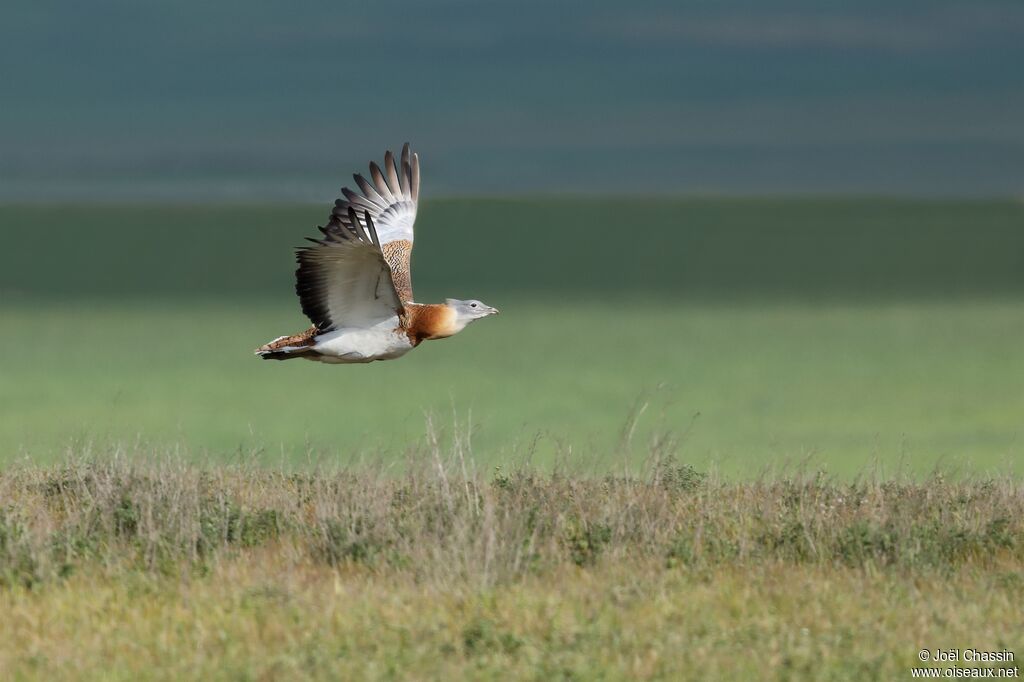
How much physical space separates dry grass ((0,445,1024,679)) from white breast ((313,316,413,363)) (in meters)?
1.02

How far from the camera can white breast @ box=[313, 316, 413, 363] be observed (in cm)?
1128

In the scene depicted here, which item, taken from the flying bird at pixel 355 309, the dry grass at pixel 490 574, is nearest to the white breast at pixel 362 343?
the flying bird at pixel 355 309

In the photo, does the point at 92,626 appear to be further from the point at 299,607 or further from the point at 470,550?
the point at 470,550

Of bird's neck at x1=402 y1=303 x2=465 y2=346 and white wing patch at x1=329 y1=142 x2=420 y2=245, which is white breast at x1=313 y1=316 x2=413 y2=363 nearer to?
bird's neck at x1=402 y1=303 x2=465 y2=346

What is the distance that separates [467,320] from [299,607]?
340 centimetres

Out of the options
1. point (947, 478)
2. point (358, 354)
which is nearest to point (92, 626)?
point (358, 354)

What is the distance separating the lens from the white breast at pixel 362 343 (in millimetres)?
11281

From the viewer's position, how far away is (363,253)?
35.2 ft

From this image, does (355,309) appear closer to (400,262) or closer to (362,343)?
(362,343)

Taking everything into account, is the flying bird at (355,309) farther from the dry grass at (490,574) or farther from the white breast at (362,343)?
the dry grass at (490,574)

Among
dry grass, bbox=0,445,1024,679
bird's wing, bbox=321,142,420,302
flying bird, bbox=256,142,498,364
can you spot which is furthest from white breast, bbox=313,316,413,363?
bird's wing, bbox=321,142,420,302

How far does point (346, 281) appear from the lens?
11.0m

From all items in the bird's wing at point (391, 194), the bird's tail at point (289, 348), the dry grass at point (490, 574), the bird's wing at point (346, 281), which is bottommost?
the dry grass at point (490, 574)

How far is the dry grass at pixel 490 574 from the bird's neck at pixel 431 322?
1049mm
